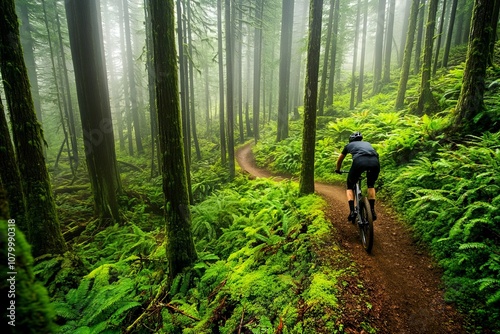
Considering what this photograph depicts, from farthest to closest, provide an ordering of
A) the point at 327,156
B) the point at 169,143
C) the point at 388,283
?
the point at 327,156
the point at 169,143
the point at 388,283

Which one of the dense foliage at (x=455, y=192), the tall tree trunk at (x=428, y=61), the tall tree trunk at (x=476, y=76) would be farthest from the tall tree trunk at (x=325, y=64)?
the tall tree trunk at (x=476, y=76)

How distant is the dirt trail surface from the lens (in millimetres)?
3432

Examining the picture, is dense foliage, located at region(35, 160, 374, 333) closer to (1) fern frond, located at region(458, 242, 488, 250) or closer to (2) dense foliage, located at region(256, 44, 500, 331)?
(2) dense foliage, located at region(256, 44, 500, 331)

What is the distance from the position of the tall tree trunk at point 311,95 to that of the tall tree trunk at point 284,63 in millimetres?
10616

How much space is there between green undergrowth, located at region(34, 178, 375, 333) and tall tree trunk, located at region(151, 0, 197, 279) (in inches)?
23.0

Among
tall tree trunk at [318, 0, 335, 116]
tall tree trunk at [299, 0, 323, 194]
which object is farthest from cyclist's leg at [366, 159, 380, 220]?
tall tree trunk at [318, 0, 335, 116]

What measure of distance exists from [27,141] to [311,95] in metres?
7.54

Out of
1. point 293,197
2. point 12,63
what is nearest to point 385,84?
point 293,197

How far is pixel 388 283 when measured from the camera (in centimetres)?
416

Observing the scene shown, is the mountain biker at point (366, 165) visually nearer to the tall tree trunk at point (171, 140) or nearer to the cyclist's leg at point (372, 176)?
the cyclist's leg at point (372, 176)

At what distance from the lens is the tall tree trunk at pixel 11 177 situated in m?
5.64

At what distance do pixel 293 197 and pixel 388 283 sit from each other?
13.1 ft

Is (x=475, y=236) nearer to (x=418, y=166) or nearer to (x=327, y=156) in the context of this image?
(x=418, y=166)

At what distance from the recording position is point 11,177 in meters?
5.82
